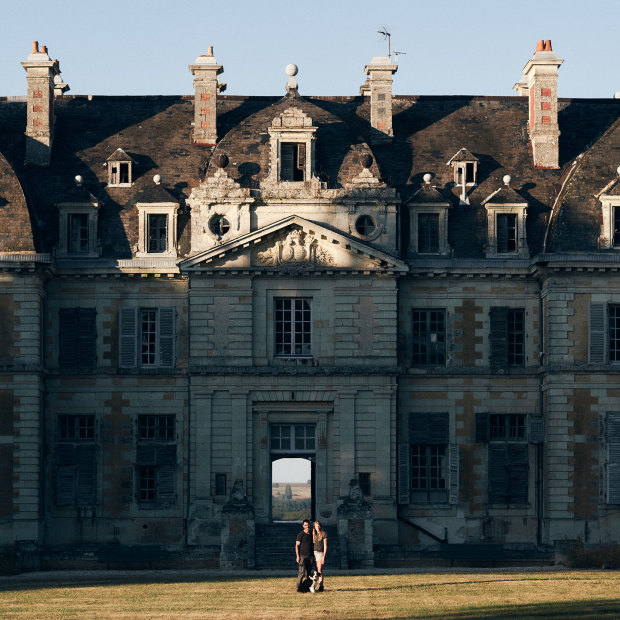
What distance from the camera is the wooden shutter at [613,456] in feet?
167

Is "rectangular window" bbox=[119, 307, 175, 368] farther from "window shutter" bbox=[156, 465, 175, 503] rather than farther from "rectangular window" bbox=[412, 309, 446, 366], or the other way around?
"rectangular window" bbox=[412, 309, 446, 366]

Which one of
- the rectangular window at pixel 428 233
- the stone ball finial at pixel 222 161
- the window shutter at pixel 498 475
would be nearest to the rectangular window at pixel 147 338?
the stone ball finial at pixel 222 161

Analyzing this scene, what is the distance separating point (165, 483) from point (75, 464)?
10.0 ft

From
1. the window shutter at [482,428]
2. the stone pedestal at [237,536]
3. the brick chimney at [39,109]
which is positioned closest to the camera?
the stone pedestal at [237,536]

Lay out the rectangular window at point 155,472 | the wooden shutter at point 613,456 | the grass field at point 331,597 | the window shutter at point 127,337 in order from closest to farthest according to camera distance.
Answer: the grass field at point 331,597 < the wooden shutter at point 613,456 < the rectangular window at point 155,472 < the window shutter at point 127,337

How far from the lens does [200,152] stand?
55.9 metres

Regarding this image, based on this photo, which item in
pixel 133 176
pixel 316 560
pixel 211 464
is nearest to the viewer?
pixel 316 560

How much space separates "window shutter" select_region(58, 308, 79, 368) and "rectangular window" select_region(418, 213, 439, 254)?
1197 centimetres

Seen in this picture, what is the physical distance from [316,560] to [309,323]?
48.5 ft

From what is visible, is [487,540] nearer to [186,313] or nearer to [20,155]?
[186,313]

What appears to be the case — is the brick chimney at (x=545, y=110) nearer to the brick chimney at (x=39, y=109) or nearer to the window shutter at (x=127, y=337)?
the window shutter at (x=127, y=337)

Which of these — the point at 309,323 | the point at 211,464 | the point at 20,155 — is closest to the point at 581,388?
the point at 309,323

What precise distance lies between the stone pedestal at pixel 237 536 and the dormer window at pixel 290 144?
1149cm

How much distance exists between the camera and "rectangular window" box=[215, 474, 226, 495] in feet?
168
